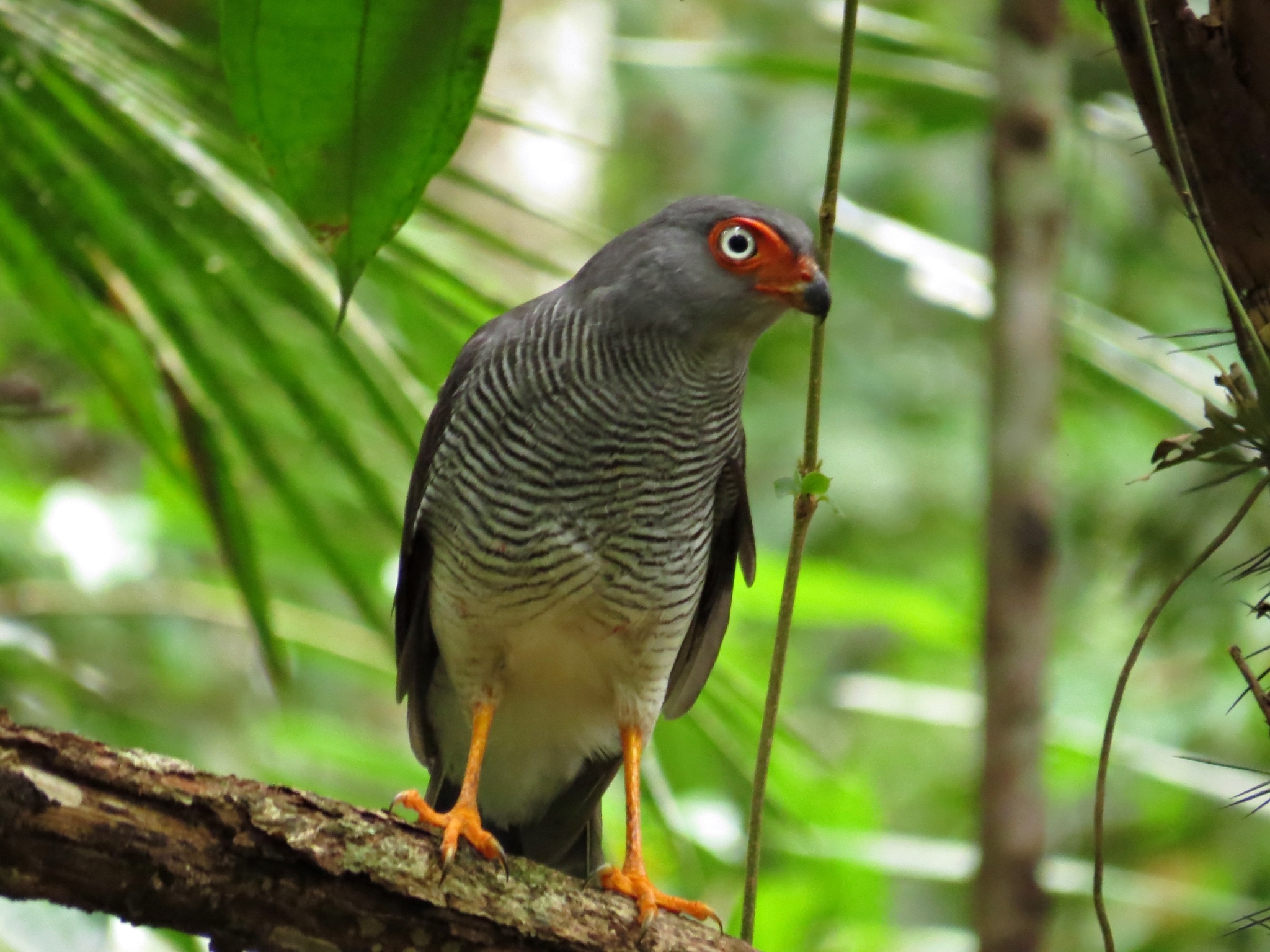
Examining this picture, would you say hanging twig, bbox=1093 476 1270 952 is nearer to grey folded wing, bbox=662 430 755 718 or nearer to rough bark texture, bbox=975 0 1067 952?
rough bark texture, bbox=975 0 1067 952

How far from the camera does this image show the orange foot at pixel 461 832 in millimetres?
2570

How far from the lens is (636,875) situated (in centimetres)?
301

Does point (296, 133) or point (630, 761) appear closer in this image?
point (296, 133)

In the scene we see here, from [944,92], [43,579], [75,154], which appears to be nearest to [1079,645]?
[944,92]

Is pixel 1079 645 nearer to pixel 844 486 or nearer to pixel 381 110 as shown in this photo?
pixel 844 486

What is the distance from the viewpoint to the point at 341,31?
5.20ft

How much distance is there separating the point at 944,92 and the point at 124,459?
Result: 220 inches

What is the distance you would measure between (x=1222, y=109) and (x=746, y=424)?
23.5 ft

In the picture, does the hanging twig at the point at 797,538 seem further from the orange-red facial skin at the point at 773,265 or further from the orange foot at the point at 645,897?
the orange-red facial skin at the point at 773,265

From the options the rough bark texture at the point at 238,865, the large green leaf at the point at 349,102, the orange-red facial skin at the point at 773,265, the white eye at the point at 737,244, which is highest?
the white eye at the point at 737,244

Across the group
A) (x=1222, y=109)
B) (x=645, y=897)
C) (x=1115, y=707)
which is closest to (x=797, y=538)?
(x=1115, y=707)

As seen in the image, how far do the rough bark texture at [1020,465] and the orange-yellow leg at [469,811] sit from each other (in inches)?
42.1

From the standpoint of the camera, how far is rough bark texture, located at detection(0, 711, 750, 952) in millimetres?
2020

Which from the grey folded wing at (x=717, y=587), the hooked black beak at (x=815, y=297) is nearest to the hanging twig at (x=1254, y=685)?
the hooked black beak at (x=815, y=297)
